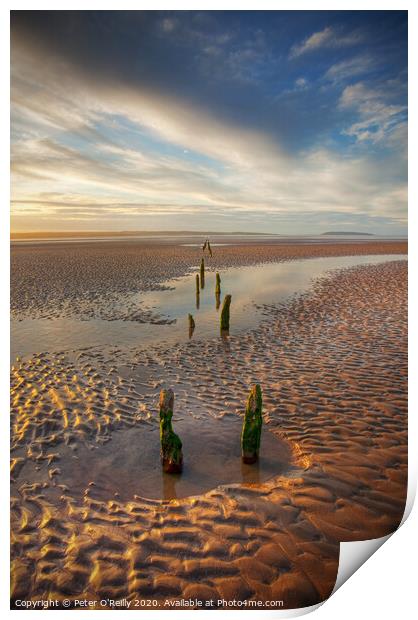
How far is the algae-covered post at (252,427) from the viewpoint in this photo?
6176mm

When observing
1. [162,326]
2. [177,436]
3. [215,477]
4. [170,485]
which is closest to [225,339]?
[162,326]

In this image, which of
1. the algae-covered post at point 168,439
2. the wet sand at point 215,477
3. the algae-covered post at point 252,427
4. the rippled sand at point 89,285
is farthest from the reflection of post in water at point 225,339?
the algae-covered post at point 168,439

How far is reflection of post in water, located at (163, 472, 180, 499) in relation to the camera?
5641mm

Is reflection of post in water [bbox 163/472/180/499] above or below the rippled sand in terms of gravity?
below

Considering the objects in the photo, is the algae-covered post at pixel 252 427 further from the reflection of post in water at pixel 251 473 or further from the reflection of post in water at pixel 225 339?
the reflection of post in water at pixel 225 339

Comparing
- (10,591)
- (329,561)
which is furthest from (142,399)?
(329,561)

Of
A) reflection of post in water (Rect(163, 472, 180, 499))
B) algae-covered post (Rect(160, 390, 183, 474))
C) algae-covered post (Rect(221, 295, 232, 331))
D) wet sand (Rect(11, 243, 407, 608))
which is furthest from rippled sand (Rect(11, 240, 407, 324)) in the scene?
reflection of post in water (Rect(163, 472, 180, 499))

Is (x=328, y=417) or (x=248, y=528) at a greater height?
(x=328, y=417)

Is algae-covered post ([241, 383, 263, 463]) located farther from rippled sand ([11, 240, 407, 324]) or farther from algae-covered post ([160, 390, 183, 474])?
rippled sand ([11, 240, 407, 324])

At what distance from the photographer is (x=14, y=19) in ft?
16.1

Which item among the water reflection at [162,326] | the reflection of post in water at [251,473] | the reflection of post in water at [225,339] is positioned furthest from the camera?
the water reflection at [162,326]

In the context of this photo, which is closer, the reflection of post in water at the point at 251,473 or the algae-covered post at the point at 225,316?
the reflection of post in water at the point at 251,473

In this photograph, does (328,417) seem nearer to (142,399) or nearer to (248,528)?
(248,528)

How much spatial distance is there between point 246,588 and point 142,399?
5.47 meters
